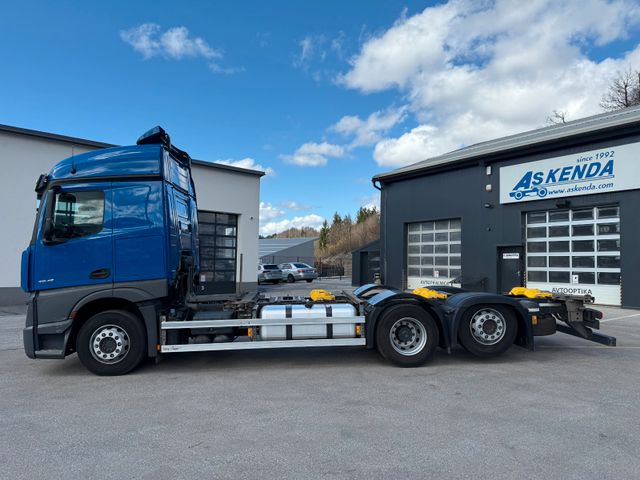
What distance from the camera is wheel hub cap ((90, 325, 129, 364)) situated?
611 centimetres

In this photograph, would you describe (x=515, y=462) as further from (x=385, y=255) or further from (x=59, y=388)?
(x=385, y=255)

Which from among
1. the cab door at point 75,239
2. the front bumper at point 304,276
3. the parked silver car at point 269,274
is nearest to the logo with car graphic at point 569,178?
the cab door at point 75,239

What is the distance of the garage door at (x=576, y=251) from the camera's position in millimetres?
14789

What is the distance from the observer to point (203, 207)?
64.4ft

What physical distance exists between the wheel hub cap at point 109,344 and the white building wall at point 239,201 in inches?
532

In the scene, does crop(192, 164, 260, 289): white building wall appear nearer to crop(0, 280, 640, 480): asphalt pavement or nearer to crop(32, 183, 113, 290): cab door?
crop(0, 280, 640, 480): asphalt pavement

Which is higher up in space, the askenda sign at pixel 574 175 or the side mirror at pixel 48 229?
the askenda sign at pixel 574 175

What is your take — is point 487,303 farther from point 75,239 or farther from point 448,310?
point 75,239

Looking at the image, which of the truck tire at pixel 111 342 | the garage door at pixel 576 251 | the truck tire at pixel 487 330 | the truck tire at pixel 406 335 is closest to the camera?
the truck tire at pixel 111 342

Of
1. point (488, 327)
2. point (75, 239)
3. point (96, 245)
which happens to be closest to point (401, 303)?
point (488, 327)

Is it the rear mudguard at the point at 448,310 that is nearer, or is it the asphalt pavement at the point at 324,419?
the asphalt pavement at the point at 324,419

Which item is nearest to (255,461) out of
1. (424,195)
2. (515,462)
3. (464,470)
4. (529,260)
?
(464,470)

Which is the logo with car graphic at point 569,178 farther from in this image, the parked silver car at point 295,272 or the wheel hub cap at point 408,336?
the parked silver car at point 295,272

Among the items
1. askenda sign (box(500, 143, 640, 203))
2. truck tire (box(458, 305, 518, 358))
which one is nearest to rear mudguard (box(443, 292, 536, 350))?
truck tire (box(458, 305, 518, 358))
